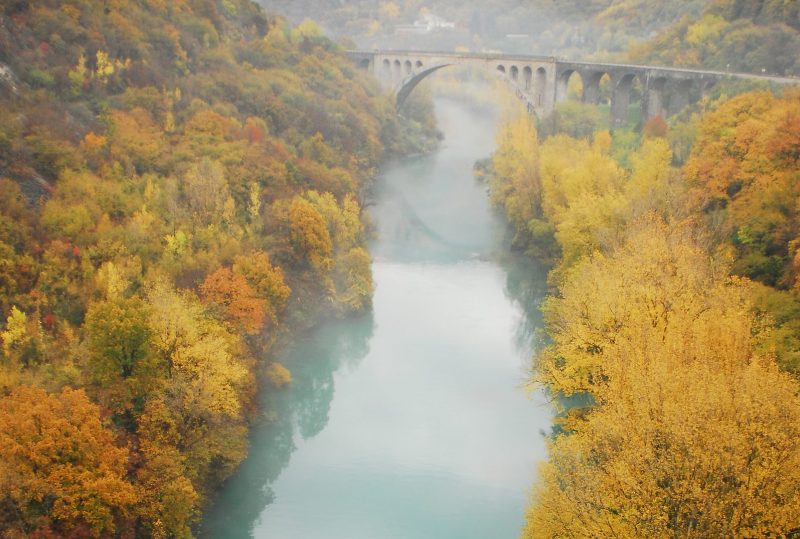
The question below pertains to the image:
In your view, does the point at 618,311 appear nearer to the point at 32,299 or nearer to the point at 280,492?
the point at 280,492

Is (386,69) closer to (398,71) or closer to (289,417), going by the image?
(398,71)

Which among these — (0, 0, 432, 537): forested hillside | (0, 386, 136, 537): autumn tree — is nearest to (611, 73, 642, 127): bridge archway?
(0, 0, 432, 537): forested hillside

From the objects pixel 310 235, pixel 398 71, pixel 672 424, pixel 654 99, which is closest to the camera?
pixel 672 424

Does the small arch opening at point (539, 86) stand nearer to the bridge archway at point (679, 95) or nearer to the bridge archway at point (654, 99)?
the bridge archway at point (654, 99)

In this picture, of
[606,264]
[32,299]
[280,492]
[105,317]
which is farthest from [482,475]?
[32,299]

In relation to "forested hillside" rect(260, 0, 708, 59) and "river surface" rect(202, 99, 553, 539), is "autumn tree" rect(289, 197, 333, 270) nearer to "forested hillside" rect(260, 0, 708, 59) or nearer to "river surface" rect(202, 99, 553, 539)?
"river surface" rect(202, 99, 553, 539)

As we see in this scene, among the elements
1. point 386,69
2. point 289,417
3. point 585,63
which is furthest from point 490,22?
point 289,417
